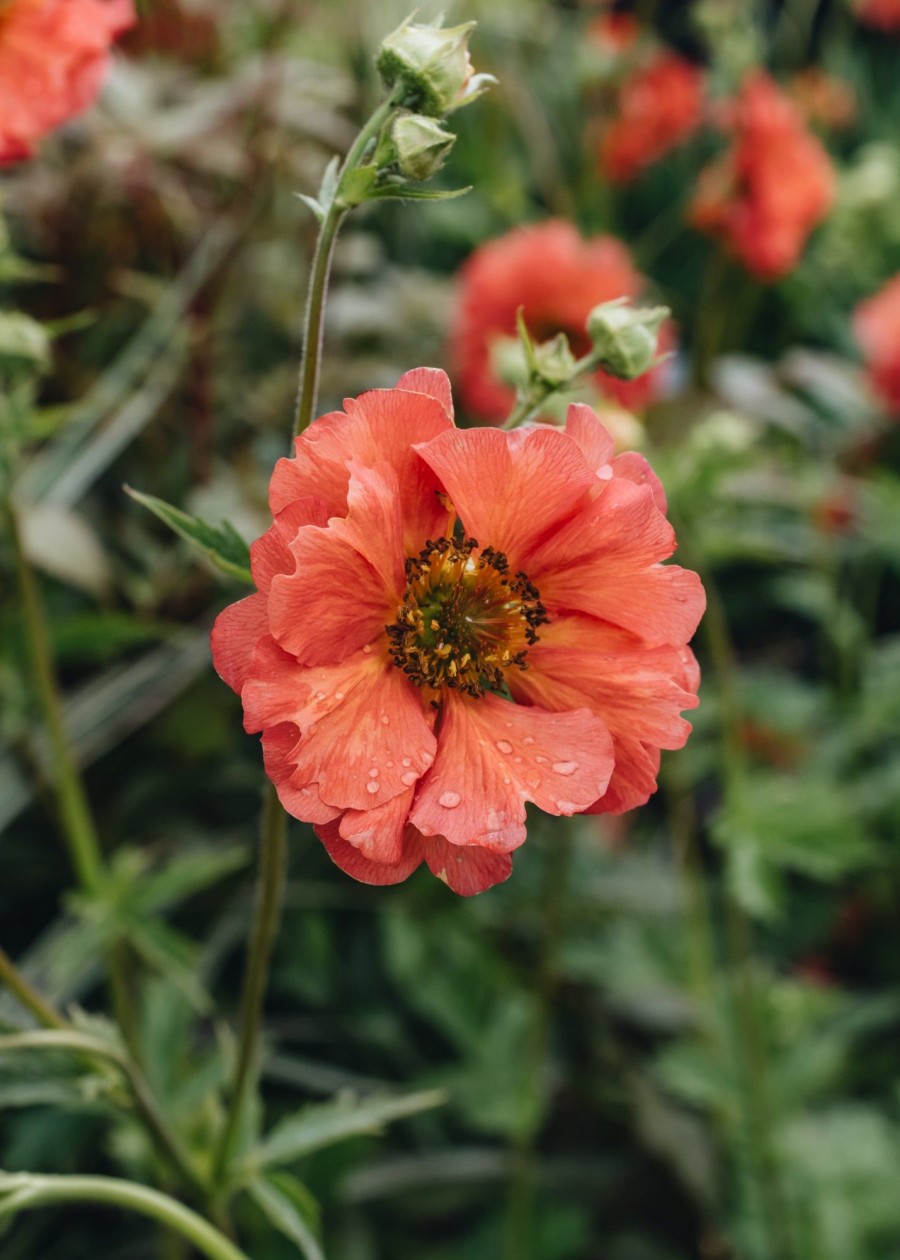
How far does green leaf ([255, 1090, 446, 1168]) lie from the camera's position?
800mm

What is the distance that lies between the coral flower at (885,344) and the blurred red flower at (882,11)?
1530mm

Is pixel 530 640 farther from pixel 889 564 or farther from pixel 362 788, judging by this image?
pixel 889 564

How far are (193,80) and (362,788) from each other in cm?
173

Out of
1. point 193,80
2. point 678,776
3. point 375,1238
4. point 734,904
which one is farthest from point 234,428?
point 375,1238

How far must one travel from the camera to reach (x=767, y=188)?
1938 millimetres

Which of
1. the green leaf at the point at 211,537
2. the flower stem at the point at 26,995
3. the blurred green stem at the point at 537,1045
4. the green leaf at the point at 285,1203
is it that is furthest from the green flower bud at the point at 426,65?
the blurred green stem at the point at 537,1045

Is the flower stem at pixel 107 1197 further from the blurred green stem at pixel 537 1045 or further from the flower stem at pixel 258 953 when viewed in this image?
the blurred green stem at pixel 537 1045

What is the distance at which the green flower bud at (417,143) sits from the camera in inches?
24.2

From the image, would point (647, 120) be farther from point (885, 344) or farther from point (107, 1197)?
point (107, 1197)

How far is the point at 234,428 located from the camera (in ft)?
5.80

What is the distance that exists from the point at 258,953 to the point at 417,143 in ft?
1.65

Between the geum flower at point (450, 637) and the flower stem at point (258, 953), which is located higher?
the geum flower at point (450, 637)

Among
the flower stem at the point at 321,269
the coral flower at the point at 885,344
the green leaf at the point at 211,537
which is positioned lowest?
the coral flower at the point at 885,344

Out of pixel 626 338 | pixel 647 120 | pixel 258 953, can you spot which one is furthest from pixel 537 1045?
pixel 647 120
